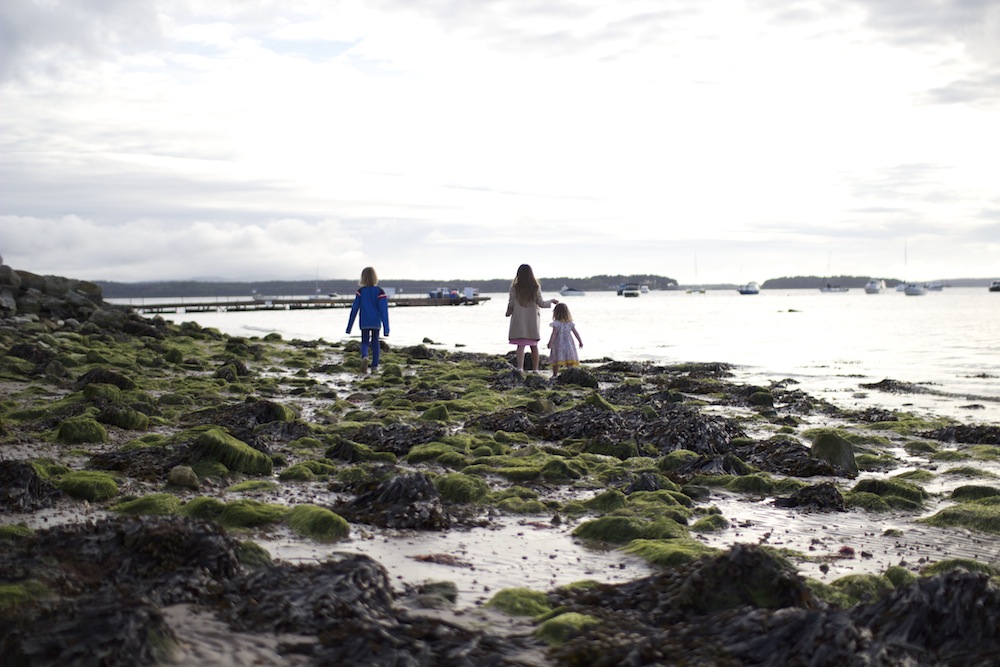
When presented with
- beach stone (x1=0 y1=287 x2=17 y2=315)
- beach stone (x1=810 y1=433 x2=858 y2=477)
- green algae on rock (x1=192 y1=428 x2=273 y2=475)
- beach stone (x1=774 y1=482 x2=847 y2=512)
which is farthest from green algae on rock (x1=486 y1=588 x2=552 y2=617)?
beach stone (x1=0 y1=287 x2=17 y2=315)

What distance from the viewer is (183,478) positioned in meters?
8.63

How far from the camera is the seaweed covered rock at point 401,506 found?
291 inches

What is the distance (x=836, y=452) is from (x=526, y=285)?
10.3 m

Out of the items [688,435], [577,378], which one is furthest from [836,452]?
[577,378]

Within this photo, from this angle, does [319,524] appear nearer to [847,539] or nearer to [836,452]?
[847,539]

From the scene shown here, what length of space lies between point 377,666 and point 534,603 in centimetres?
137

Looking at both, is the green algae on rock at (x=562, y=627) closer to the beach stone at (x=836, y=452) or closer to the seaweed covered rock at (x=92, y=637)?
the seaweed covered rock at (x=92, y=637)

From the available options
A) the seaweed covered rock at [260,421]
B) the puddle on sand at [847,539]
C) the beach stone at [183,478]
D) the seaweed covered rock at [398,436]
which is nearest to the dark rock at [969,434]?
the puddle on sand at [847,539]

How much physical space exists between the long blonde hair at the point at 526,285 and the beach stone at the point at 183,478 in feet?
39.6

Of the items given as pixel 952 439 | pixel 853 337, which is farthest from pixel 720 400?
pixel 853 337

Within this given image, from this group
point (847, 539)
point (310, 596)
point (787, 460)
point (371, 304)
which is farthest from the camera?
point (371, 304)

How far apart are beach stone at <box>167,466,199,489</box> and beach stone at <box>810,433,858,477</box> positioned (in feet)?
24.2

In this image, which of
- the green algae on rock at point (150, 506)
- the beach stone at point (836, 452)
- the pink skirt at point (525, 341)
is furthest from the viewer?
the pink skirt at point (525, 341)

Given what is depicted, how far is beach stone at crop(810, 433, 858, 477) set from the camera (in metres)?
10.6
